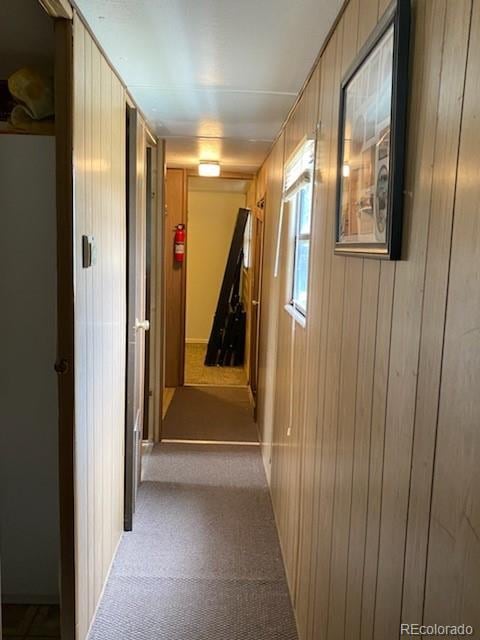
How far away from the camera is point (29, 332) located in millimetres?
1890

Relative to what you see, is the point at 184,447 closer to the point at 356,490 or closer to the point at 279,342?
the point at 279,342

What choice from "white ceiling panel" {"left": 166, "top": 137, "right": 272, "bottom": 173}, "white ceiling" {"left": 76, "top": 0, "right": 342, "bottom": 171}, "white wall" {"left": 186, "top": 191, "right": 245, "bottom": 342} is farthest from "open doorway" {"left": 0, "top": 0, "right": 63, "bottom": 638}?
"white wall" {"left": 186, "top": 191, "right": 245, "bottom": 342}

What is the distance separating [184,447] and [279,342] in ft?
4.51

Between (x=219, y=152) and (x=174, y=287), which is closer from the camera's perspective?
(x=219, y=152)

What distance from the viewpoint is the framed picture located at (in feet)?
3.08

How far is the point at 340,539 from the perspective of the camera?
4.43ft

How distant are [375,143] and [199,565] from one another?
2.05 meters

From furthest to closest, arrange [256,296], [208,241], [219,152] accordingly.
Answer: [208,241] → [256,296] → [219,152]

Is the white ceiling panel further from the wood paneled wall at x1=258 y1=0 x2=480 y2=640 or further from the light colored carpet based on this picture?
the light colored carpet

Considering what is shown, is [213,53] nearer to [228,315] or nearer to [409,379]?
[409,379]

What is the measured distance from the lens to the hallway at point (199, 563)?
1987mm

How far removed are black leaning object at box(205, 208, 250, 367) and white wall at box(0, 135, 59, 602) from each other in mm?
4251

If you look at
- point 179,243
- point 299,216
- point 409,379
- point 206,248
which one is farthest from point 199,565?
point 206,248

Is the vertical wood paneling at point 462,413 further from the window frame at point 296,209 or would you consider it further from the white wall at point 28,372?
the white wall at point 28,372
